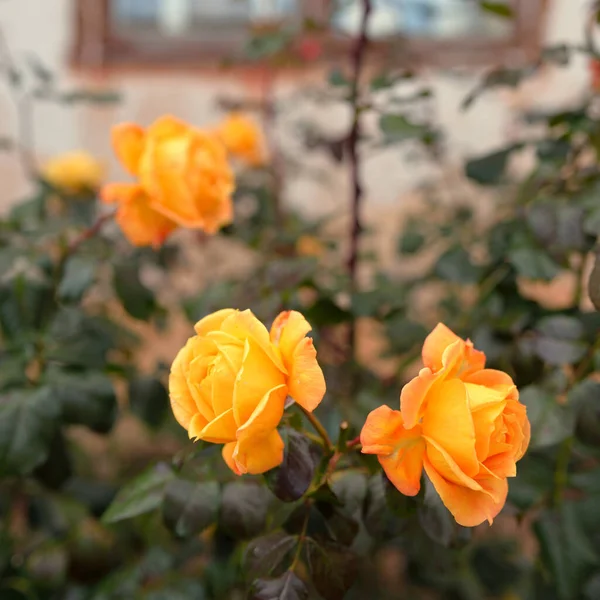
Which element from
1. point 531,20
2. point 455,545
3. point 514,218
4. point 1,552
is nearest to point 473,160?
point 514,218

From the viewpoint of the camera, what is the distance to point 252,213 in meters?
1.03

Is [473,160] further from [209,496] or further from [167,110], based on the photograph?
[167,110]

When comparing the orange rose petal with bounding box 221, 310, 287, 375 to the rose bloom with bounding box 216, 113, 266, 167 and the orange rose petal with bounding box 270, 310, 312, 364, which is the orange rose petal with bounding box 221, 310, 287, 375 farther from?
the rose bloom with bounding box 216, 113, 266, 167

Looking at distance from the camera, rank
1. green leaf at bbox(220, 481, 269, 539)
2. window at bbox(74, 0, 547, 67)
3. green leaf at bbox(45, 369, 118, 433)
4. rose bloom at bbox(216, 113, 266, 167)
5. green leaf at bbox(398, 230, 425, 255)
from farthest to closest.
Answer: window at bbox(74, 0, 547, 67), rose bloom at bbox(216, 113, 266, 167), green leaf at bbox(398, 230, 425, 255), green leaf at bbox(45, 369, 118, 433), green leaf at bbox(220, 481, 269, 539)

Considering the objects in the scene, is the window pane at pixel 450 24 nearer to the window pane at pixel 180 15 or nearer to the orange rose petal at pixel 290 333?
the window pane at pixel 180 15

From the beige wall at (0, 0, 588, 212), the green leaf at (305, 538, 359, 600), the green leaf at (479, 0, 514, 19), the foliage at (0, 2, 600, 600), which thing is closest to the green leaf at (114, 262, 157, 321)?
the foliage at (0, 2, 600, 600)

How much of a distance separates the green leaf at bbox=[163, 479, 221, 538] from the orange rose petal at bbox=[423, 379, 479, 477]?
184 mm

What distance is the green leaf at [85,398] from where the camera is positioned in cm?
52

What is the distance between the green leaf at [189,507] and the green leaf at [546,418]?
226 millimetres

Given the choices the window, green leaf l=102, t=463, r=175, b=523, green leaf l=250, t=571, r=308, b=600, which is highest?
the window

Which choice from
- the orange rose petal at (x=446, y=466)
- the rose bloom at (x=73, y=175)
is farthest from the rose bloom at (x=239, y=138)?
the orange rose petal at (x=446, y=466)

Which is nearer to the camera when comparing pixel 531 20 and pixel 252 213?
pixel 252 213

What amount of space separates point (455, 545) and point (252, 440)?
0.52 ft

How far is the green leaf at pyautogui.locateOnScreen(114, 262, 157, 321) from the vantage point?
1.95 ft
